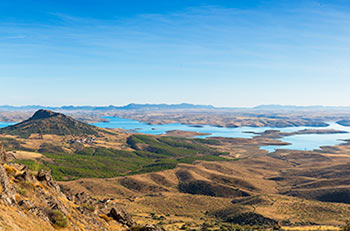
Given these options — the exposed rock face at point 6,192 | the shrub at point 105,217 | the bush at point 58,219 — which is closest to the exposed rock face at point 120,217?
the shrub at point 105,217

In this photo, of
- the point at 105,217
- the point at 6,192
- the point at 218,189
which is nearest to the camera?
the point at 6,192

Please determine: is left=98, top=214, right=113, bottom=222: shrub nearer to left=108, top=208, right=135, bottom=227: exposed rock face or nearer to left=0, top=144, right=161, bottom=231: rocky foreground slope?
left=0, top=144, right=161, bottom=231: rocky foreground slope

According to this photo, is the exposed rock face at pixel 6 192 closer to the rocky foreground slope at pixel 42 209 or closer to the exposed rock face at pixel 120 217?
the rocky foreground slope at pixel 42 209

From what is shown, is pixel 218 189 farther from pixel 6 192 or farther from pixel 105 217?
pixel 6 192

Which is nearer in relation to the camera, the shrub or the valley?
the shrub

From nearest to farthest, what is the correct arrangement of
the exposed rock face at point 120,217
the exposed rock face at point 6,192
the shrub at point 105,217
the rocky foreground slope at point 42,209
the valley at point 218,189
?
the rocky foreground slope at point 42,209, the exposed rock face at point 6,192, the shrub at point 105,217, the exposed rock face at point 120,217, the valley at point 218,189

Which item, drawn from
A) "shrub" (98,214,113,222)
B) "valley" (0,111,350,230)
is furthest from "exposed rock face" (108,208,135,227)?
"valley" (0,111,350,230)

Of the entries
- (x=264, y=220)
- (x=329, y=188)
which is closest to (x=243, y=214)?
(x=264, y=220)

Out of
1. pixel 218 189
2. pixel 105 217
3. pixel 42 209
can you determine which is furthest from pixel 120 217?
pixel 218 189
